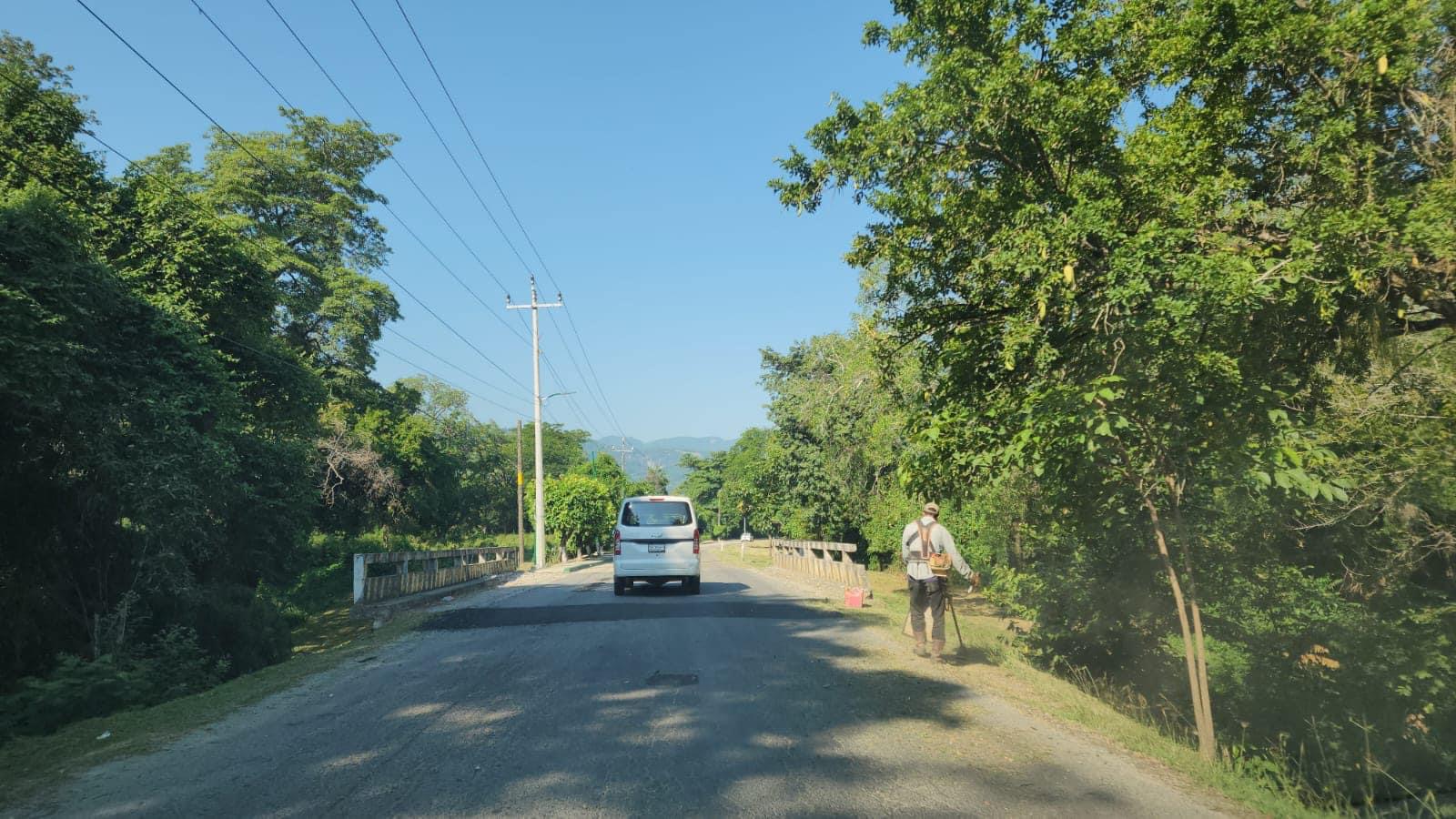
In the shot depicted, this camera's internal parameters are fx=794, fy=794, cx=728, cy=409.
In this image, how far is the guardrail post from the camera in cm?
1471

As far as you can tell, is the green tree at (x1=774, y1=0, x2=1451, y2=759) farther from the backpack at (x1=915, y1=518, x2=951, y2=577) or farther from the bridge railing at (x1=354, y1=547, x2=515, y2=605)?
the bridge railing at (x1=354, y1=547, x2=515, y2=605)

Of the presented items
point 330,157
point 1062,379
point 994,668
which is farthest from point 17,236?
point 330,157

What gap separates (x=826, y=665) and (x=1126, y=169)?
5.68 m

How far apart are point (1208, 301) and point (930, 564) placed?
15.7 ft

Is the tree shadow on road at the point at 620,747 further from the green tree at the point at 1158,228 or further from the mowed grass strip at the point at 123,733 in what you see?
the green tree at the point at 1158,228

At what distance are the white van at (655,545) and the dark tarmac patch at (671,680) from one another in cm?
901

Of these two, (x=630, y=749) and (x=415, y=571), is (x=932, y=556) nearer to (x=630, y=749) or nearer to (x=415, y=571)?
(x=630, y=749)

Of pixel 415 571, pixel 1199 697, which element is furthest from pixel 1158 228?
pixel 415 571

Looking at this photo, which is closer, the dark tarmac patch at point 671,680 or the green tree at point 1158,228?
the green tree at point 1158,228

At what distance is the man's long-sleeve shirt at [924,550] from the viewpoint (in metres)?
9.12

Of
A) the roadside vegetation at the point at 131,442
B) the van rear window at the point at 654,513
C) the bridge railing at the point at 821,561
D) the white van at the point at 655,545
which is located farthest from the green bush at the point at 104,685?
the bridge railing at the point at 821,561

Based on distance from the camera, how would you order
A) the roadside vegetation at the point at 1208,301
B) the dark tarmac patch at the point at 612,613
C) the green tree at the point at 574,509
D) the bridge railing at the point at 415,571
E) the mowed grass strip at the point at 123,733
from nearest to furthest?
1. the mowed grass strip at the point at 123,733
2. the roadside vegetation at the point at 1208,301
3. the dark tarmac patch at the point at 612,613
4. the bridge railing at the point at 415,571
5. the green tree at the point at 574,509

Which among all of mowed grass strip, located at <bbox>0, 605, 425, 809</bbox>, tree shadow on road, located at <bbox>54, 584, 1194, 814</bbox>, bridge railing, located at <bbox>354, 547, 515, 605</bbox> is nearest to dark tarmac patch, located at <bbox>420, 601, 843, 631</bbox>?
bridge railing, located at <bbox>354, 547, 515, 605</bbox>

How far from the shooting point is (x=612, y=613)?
13.6 m
